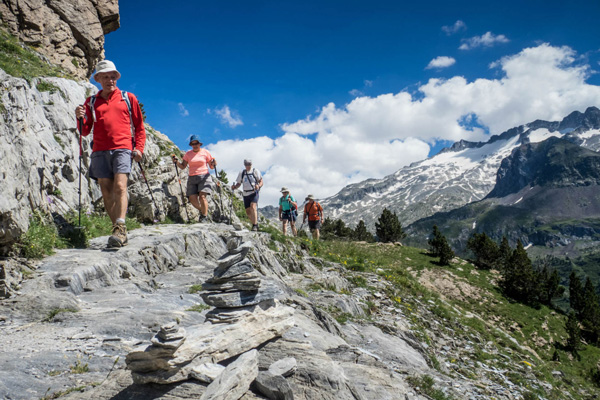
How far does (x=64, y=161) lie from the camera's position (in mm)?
11906

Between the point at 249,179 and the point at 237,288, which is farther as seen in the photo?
the point at 249,179

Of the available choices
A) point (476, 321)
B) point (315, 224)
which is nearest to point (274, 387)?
point (315, 224)

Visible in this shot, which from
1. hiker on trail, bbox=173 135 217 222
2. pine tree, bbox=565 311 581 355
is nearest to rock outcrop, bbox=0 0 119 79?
hiker on trail, bbox=173 135 217 222

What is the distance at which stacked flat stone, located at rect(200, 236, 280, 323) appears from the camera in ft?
20.5

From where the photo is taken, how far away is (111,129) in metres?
8.91

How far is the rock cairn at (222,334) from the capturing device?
4.53 metres

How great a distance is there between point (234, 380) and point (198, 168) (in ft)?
36.4

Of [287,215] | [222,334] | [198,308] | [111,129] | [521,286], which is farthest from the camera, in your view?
[521,286]

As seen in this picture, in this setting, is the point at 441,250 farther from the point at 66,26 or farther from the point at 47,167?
the point at 66,26

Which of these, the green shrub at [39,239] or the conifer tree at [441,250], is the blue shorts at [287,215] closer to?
the green shrub at [39,239]

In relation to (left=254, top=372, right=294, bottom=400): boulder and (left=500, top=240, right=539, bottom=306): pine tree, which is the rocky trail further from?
(left=500, top=240, right=539, bottom=306): pine tree

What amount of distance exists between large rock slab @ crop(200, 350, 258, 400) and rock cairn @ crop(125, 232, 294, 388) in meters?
0.01

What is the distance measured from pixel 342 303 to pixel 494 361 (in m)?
6.88

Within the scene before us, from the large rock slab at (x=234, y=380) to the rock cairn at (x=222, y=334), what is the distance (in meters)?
0.01
